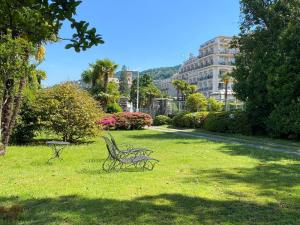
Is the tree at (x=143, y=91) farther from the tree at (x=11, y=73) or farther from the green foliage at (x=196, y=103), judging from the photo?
the tree at (x=11, y=73)

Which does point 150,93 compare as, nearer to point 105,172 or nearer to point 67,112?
point 67,112

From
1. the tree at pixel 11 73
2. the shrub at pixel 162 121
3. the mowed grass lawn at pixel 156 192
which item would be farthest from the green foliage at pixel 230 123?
the tree at pixel 11 73

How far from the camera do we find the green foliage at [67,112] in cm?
1975

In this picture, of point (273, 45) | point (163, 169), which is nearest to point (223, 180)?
point (163, 169)

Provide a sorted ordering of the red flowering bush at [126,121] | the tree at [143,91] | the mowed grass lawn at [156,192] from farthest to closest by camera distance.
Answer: the tree at [143,91] < the red flowering bush at [126,121] < the mowed grass lawn at [156,192]

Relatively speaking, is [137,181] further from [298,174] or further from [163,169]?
[298,174]

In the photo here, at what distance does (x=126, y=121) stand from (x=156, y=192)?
2494 centimetres

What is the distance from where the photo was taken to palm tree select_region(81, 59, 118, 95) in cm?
4472

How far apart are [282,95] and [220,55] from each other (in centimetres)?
8230

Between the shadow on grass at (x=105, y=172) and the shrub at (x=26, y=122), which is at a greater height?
the shrub at (x=26, y=122)

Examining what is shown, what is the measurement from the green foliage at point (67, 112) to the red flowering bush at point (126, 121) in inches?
463

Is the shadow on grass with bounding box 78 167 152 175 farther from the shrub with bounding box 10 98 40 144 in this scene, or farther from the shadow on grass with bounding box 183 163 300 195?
the shrub with bounding box 10 98 40 144

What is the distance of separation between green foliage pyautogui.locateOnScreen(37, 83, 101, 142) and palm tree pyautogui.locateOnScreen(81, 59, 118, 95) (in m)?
24.0

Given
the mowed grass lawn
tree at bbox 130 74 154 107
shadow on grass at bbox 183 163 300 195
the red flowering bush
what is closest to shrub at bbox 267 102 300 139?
the mowed grass lawn
